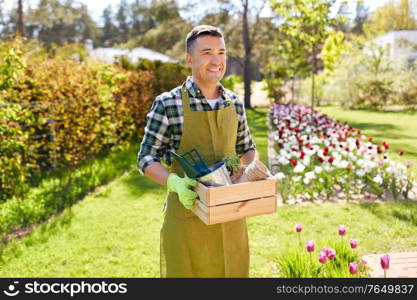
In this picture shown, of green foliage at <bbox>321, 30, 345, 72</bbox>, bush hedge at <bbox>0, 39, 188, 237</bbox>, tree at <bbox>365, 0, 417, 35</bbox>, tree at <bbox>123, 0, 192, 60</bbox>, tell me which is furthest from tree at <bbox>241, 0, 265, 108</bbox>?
tree at <bbox>365, 0, 417, 35</bbox>

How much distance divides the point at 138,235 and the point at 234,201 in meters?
2.89

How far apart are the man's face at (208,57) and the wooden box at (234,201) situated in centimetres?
56

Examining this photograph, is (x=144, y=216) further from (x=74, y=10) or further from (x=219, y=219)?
(x=74, y=10)

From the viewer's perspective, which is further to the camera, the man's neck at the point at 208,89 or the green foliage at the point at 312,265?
the green foliage at the point at 312,265

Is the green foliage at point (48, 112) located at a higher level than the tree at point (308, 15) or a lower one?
lower

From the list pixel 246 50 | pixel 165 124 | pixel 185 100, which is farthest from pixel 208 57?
pixel 246 50

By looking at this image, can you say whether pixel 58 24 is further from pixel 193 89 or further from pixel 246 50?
pixel 193 89

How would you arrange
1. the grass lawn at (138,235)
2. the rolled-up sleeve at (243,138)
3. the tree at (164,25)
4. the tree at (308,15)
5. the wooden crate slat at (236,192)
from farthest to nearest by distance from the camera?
the tree at (164,25) < the tree at (308,15) < the grass lawn at (138,235) < the rolled-up sleeve at (243,138) < the wooden crate slat at (236,192)

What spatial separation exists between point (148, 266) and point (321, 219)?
7.03ft

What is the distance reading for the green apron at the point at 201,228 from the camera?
6.28 feet

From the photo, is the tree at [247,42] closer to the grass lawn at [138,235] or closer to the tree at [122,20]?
the grass lawn at [138,235]

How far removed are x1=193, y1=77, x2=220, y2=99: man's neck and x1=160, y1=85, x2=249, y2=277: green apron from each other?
0.08 metres

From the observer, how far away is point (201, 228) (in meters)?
1.97

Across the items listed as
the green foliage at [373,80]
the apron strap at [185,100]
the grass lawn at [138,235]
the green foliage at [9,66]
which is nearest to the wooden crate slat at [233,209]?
the apron strap at [185,100]
